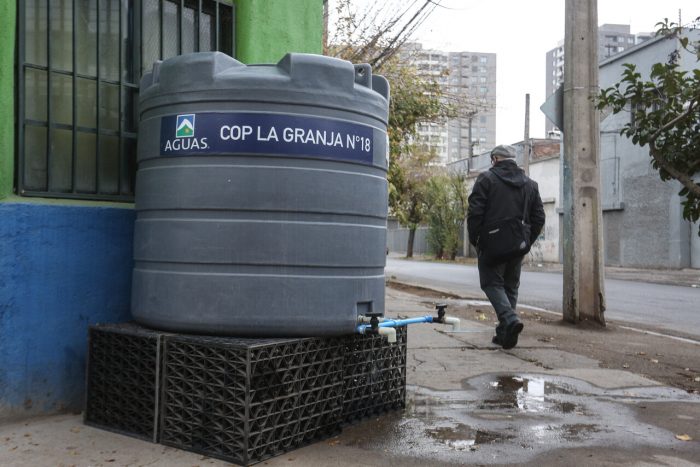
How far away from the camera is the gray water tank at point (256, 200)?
3416 millimetres

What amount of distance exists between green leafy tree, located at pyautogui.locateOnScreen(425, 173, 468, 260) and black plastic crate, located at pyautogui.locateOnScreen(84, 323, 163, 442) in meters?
34.0

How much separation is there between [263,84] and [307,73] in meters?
0.23

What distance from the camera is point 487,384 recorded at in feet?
16.9

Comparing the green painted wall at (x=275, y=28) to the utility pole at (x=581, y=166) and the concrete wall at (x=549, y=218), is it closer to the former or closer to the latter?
the utility pole at (x=581, y=166)

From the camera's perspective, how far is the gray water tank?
3416 millimetres

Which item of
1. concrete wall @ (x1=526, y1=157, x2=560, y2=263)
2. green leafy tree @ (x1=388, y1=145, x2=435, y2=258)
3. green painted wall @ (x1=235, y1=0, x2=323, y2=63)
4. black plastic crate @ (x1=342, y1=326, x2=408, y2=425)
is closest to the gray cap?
green painted wall @ (x1=235, y1=0, x2=323, y2=63)

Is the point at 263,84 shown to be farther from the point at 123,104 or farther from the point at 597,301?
the point at 597,301

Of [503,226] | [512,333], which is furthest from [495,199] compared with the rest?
[512,333]

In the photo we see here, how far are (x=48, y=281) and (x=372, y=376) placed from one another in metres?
1.89

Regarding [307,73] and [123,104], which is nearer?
[307,73]

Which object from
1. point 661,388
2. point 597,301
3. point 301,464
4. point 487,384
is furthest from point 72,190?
point 597,301

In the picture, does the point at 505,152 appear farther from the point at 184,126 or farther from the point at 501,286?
the point at 184,126

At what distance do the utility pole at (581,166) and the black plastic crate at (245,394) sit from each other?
571 cm

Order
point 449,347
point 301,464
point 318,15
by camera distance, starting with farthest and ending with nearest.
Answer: point 449,347 → point 318,15 → point 301,464
